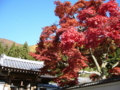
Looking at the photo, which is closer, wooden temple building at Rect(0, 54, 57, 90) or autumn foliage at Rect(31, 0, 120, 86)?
autumn foliage at Rect(31, 0, 120, 86)

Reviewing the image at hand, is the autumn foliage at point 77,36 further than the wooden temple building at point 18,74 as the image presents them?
No

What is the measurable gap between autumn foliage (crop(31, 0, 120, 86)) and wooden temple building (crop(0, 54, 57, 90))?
1669 mm

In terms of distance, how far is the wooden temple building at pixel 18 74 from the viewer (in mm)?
10908

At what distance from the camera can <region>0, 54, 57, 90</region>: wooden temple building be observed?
429 inches

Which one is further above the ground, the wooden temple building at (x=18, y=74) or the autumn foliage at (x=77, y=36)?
the autumn foliage at (x=77, y=36)

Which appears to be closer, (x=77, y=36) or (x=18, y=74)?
(x=77, y=36)

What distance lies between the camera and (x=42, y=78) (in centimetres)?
1362

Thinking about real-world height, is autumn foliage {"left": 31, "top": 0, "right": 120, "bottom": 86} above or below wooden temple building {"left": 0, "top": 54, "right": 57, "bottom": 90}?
above

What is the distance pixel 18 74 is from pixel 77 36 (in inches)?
254

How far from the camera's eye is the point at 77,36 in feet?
27.0

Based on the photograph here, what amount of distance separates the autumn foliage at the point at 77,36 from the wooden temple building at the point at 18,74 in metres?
1.67

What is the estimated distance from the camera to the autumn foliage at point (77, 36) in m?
8.09

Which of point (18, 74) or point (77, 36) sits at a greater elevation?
point (77, 36)

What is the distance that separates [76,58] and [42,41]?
3.14 m
